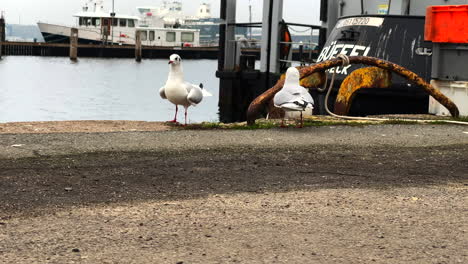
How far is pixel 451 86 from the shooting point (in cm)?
1463

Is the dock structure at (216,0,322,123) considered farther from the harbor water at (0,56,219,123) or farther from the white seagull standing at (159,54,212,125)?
the white seagull standing at (159,54,212,125)

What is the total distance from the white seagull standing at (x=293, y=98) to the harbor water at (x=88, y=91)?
15570 millimetres

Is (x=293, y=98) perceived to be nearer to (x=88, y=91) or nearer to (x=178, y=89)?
(x=178, y=89)

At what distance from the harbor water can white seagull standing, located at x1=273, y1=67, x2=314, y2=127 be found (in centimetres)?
1557

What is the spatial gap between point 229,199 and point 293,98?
4.68 meters

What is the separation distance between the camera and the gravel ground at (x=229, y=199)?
5.16 m

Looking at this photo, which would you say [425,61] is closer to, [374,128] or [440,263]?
[374,128]

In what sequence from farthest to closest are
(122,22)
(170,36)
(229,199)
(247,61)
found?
(170,36) < (122,22) < (247,61) < (229,199)

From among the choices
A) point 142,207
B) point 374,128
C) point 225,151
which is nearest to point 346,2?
point 374,128

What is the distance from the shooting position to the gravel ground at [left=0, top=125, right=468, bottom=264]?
5.16m

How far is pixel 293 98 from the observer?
11086 mm

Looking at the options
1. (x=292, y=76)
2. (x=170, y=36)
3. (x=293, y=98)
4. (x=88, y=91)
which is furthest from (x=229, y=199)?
(x=170, y=36)

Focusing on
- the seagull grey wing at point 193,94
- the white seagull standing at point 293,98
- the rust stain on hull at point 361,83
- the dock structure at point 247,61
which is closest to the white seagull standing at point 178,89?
the seagull grey wing at point 193,94

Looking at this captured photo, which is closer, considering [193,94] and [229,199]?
[229,199]
